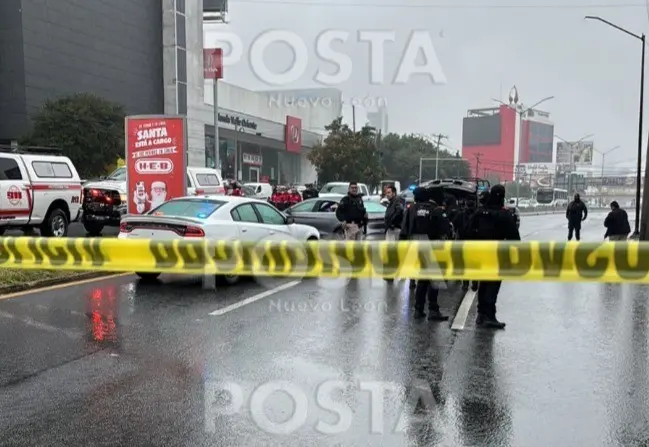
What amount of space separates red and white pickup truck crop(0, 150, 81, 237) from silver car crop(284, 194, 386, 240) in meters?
5.28

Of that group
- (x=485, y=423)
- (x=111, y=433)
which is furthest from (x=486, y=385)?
(x=111, y=433)

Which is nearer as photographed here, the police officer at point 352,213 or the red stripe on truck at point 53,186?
the police officer at point 352,213

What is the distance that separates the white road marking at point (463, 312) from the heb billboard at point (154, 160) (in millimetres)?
7331

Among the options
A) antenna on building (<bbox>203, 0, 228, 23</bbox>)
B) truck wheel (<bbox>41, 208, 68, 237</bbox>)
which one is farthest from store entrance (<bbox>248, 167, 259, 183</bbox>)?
truck wheel (<bbox>41, 208, 68, 237</bbox>)

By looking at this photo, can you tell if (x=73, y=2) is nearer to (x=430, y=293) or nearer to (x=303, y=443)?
(x=430, y=293)

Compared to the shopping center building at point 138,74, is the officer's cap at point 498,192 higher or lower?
lower

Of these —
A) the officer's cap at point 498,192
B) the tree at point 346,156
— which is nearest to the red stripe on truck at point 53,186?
the officer's cap at point 498,192

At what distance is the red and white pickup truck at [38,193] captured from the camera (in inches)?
481

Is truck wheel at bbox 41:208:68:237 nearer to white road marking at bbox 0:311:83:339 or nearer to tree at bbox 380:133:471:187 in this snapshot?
white road marking at bbox 0:311:83:339

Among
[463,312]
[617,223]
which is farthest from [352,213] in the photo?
[617,223]

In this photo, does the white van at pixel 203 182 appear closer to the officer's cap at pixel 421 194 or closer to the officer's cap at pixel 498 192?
the officer's cap at pixel 421 194

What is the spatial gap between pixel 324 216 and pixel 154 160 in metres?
4.27

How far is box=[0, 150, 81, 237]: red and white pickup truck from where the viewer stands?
1222cm

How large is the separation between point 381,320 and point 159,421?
358cm
